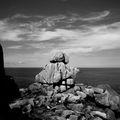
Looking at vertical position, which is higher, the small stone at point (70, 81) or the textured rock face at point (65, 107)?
the small stone at point (70, 81)

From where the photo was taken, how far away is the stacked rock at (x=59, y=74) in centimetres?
4212

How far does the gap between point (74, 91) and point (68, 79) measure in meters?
4.98

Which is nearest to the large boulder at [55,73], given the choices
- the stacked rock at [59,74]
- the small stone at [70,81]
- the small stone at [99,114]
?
the stacked rock at [59,74]

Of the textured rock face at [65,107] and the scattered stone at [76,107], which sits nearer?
the textured rock face at [65,107]

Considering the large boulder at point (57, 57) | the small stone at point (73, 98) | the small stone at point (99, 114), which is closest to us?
the small stone at point (99, 114)

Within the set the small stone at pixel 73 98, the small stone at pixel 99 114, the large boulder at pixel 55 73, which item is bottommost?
the small stone at pixel 99 114

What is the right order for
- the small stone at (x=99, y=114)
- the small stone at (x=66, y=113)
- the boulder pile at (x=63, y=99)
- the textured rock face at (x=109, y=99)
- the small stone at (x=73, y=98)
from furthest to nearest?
the small stone at (x=73, y=98) → the textured rock face at (x=109, y=99) → the boulder pile at (x=63, y=99) → the small stone at (x=99, y=114) → the small stone at (x=66, y=113)

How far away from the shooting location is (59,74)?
43.0 m

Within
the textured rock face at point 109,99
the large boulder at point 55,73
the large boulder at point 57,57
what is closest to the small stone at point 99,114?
the textured rock face at point 109,99

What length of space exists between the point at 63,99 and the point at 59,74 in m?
10.1

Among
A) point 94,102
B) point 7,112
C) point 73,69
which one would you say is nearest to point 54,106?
point 94,102

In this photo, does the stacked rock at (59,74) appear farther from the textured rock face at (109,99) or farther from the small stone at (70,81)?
the textured rock face at (109,99)

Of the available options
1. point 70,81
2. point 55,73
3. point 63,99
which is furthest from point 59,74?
point 63,99

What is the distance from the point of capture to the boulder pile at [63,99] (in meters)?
29.0
